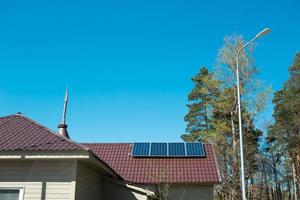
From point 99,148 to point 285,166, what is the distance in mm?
31411

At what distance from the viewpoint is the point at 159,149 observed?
2188cm

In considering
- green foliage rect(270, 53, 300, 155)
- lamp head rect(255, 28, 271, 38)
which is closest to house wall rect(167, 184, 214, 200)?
lamp head rect(255, 28, 271, 38)

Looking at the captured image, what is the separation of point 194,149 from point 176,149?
99 centimetres

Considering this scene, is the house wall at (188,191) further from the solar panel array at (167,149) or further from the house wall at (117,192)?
the solar panel array at (167,149)

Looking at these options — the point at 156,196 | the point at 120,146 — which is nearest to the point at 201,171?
the point at 156,196

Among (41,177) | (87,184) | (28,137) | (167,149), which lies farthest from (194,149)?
(41,177)

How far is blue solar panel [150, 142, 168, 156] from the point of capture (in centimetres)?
2133

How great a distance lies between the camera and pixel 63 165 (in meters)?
13.1

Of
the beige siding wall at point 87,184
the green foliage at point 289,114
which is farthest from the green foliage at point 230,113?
the beige siding wall at point 87,184

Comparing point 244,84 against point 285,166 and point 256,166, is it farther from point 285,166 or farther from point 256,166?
point 285,166

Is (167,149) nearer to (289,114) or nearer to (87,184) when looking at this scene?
(87,184)

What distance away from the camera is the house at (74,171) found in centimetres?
1277

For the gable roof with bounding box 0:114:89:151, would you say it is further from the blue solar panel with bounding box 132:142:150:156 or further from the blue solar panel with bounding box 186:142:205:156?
the blue solar panel with bounding box 186:142:205:156

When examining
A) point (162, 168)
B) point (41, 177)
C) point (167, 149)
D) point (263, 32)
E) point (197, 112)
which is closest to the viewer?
point (41, 177)
